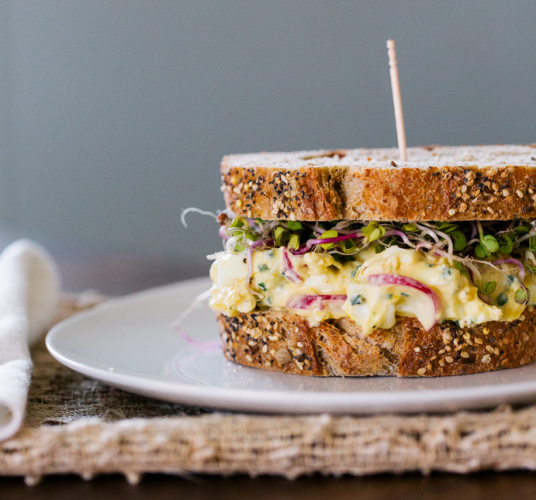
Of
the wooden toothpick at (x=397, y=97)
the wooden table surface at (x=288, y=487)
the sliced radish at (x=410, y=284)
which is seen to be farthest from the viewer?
the wooden toothpick at (x=397, y=97)

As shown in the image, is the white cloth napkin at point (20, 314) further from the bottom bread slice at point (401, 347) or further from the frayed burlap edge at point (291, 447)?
the bottom bread slice at point (401, 347)

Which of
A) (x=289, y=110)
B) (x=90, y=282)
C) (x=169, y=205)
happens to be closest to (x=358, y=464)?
(x=90, y=282)

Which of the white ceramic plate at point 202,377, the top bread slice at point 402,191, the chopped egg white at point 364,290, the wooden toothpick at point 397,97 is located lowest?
the white ceramic plate at point 202,377

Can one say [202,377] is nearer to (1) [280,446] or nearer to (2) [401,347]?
(2) [401,347]

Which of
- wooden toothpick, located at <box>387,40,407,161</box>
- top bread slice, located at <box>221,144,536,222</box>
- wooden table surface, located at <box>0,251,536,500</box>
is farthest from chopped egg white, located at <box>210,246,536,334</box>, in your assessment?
wooden table surface, located at <box>0,251,536,500</box>

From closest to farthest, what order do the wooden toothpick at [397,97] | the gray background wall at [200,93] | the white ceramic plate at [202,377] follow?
the white ceramic plate at [202,377]
the wooden toothpick at [397,97]
the gray background wall at [200,93]

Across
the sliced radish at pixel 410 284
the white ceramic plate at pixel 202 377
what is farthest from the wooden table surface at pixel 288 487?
the sliced radish at pixel 410 284

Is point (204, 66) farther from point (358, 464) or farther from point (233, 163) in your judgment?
point (358, 464)
